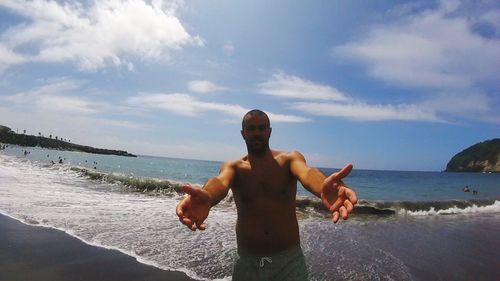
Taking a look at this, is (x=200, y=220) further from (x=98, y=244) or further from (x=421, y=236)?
(x=421, y=236)

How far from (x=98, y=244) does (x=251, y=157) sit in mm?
6967

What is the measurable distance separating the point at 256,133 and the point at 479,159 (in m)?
182

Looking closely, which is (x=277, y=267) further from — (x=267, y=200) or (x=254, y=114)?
(x=254, y=114)

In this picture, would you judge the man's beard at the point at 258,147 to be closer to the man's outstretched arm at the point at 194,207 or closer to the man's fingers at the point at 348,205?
the man's outstretched arm at the point at 194,207

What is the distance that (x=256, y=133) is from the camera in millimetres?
3543

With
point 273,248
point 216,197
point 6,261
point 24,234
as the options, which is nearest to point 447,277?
point 273,248

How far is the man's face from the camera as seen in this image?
3.49 metres

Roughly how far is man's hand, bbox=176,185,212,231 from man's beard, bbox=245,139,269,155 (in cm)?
80

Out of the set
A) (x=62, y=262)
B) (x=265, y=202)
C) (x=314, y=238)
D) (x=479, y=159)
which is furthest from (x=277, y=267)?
(x=479, y=159)

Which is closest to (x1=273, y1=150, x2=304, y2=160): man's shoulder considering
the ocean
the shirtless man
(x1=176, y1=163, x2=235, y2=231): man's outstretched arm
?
the shirtless man

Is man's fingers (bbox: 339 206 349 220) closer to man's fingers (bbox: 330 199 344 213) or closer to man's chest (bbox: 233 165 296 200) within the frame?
man's fingers (bbox: 330 199 344 213)

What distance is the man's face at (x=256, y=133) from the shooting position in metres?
3.49

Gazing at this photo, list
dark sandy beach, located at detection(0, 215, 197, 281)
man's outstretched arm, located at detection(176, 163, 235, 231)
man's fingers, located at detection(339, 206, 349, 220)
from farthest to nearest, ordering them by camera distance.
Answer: dark sandy beach, located at detection(0, 215, 197, 281) → man's outstretched arm, located at detection(176, 163, 235, 231) → man's fingers, located at detection(339, 206, 349, 220)

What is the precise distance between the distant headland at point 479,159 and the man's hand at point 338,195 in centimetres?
17022
